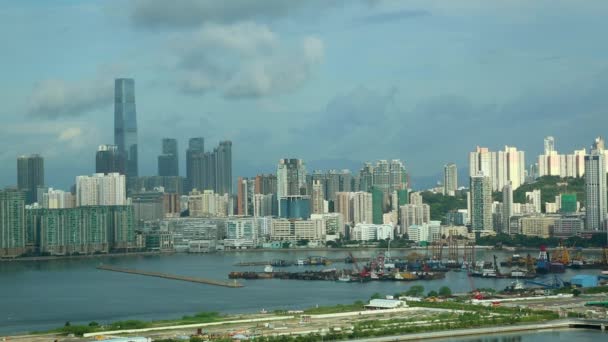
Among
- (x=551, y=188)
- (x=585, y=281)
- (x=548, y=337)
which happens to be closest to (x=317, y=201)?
(x=551, y=188)

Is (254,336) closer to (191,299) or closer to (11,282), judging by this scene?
(191,299)

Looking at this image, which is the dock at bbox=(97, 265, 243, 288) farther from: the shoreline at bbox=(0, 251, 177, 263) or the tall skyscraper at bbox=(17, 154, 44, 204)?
the tall skyscraper at bbox=(17, 154, 44, 204)

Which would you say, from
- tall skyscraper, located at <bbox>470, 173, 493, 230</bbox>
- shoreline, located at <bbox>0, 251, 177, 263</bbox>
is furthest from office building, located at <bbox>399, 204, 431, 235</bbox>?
shoreline, located at <bbox>0, 251, 177, 263</bbox>

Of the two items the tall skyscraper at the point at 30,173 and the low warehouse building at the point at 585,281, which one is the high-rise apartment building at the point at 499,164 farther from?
the low warehouse building at the point at 585,281

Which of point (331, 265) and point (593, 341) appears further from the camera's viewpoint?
point (331, 265)

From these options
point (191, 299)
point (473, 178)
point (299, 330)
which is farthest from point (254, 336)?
point (473, 178)

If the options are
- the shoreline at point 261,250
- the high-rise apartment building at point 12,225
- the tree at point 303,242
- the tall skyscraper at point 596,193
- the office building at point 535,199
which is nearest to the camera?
the shoreline at point 261,250

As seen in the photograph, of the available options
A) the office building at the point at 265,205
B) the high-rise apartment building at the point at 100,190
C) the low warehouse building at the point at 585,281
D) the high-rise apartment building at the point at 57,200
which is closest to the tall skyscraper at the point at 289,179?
the office building at the point at 265,205
